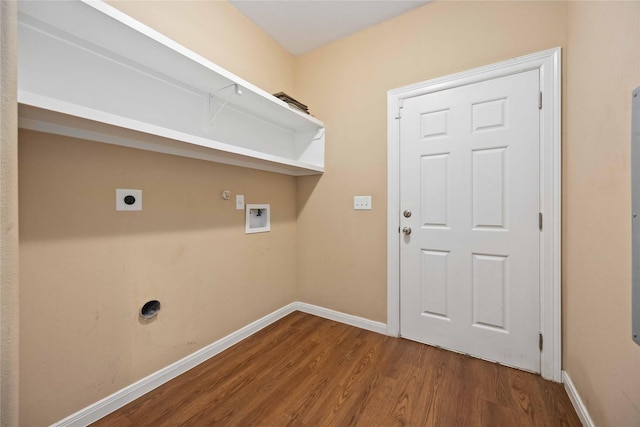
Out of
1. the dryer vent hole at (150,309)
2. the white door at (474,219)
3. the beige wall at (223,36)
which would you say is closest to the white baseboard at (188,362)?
the dryer vent hole at (150,309)

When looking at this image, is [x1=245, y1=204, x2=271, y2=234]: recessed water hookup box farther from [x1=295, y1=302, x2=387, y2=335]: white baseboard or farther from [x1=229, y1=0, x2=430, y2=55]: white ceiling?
[x1=229, y1=0, x2=430, y2=55]: white ceiling

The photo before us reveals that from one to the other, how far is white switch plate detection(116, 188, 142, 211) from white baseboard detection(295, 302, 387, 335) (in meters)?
1.68

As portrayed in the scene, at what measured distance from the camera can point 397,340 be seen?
1.91 meters

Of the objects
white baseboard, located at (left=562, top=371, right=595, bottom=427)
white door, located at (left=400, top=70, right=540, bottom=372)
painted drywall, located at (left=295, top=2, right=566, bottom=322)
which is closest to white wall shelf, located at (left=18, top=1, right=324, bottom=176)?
painted drywall, located at (left=295, top=2, right=566, bottom=322)

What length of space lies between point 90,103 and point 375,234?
1.93 meters

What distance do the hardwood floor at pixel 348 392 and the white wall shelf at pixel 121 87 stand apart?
137 cm

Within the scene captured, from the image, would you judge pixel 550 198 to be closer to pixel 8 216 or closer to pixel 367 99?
pixel 367 99

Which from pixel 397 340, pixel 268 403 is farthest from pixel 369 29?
pixel 268 403

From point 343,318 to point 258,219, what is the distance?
3.85 ft

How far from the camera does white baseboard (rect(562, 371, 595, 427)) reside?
3.64ft

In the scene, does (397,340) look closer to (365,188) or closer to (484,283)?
(484,283)

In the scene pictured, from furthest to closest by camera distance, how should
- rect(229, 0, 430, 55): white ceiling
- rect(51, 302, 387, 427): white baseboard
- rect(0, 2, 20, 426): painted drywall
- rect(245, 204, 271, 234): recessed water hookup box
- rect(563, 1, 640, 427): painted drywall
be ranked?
rect(245, 204, 271, 234): recessed water hookup box, rect(229, 0, 430, 55): white ceiling, rect(51, 302, 387, 427): white baseboard, rect(563, 1, 640, 427): painted drywall, rect(0, 2, 20, 426): painted drywall

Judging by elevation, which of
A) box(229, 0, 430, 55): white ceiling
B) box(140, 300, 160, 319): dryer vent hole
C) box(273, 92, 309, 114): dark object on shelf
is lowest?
box(140, 300, 160, 319): dryer vent hole

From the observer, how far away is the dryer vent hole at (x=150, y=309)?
137 cm
